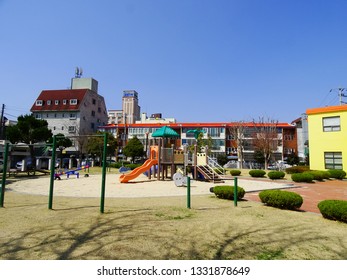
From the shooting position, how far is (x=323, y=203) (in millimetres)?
7418

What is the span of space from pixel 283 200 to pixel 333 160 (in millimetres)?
20278

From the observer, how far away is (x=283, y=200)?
8531 mm

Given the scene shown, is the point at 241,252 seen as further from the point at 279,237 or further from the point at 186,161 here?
the point at 186,161

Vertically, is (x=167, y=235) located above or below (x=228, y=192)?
below

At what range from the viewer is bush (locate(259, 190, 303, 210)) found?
333 inches

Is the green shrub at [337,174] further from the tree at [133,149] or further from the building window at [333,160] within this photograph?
the tree at [133,149]

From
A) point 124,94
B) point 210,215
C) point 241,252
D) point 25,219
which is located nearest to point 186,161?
point 210,215

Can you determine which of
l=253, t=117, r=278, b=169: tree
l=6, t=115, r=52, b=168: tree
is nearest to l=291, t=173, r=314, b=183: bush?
l=253, t=117, r=278, b=169: tree

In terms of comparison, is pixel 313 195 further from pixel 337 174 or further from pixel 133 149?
pixel 133 149

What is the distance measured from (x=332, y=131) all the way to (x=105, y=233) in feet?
86.5

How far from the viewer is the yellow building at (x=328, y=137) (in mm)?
23703

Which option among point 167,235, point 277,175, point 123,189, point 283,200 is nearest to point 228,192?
point 283,200

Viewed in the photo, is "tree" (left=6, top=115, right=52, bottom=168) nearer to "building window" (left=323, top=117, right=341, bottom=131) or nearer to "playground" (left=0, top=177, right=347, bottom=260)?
"playground" (left=0, top=177, right=347, bottom=260)
